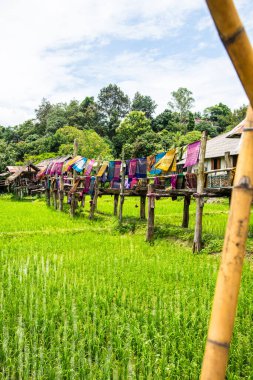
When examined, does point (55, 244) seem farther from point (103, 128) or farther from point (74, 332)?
point (103, 128)

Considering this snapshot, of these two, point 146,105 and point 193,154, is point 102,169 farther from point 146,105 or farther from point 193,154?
point 146,105

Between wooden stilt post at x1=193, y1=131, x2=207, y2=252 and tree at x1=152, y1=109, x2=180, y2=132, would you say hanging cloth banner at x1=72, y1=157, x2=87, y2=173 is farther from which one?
tree at x1=152, y1=109, x2=180, y2=132

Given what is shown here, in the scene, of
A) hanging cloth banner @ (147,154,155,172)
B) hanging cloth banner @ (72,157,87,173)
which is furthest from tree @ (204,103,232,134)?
hanging cloth banner @ (147,154,155,172)

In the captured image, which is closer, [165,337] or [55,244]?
[165,337]

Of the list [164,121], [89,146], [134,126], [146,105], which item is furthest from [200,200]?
[146,105]

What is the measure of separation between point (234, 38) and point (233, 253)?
0.55m

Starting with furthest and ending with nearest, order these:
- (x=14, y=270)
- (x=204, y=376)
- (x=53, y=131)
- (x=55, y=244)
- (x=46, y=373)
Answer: (x=53, y=131)
(x=55, y=244)
(x=14, y=270)
(x=46, y=373)
(x=204, y=376)

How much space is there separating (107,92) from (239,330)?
161ft

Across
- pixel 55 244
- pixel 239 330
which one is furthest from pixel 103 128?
pixel 239 330

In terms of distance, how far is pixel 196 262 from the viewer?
258 inches

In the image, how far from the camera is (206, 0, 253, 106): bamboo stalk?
0.83m

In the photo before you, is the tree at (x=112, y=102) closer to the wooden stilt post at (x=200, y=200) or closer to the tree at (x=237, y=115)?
the tree at (x=237, y=115)

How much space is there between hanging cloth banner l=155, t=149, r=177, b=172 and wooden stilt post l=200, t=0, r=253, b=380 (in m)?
8.10

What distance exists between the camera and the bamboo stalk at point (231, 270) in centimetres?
93
